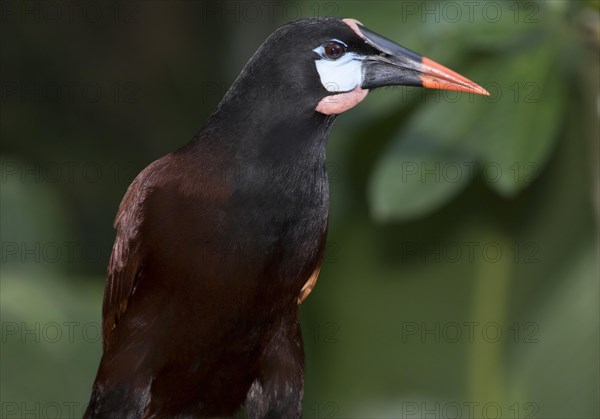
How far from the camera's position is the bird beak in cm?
145

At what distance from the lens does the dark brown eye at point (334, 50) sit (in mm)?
1442

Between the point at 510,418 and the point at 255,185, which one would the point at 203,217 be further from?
the point at 510,418

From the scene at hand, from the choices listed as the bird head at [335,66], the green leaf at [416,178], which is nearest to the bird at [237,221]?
the bird head at [335,66]

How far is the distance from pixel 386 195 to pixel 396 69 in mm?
368

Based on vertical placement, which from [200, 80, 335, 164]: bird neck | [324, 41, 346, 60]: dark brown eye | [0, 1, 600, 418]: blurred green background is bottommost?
[0, 1, 600, 418]: blurred green background

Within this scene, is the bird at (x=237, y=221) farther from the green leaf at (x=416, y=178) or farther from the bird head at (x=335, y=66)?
the green leaf at (x=416, y=178)

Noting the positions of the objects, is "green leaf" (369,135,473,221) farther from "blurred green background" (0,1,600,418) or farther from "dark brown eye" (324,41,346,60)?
"dark brown eye" (324,41,346,60)

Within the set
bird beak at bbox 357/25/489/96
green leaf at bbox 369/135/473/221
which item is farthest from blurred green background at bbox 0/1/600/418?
bird beak at bbox 357/25/489/96

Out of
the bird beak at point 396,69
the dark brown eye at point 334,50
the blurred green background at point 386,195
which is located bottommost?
the blurred green background at point 386,195

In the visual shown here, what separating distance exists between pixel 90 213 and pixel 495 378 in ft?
4.39

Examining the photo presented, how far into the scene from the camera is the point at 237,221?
1.45m

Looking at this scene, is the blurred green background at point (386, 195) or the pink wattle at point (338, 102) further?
the blurred green background at point (386, 195)

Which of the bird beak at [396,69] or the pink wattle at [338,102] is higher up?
the bird beak at [396,69]

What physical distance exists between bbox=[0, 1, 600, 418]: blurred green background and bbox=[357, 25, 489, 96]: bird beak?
0.61ft
